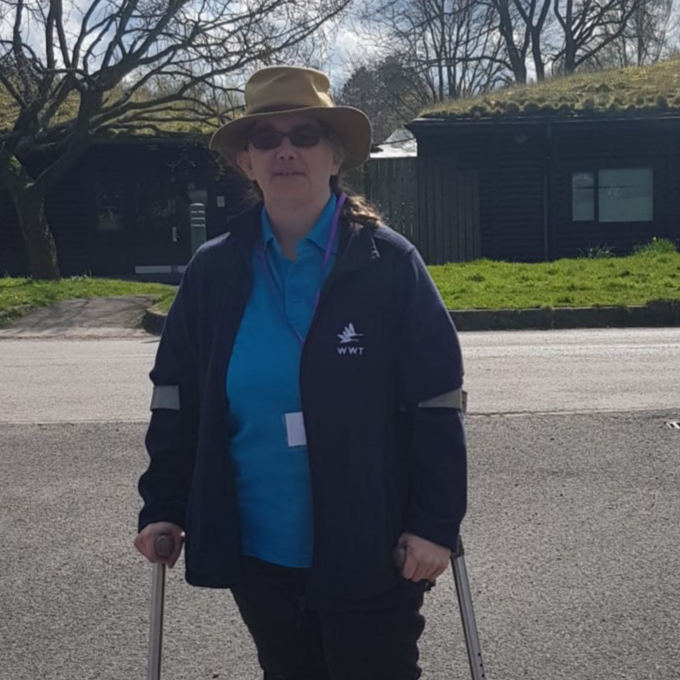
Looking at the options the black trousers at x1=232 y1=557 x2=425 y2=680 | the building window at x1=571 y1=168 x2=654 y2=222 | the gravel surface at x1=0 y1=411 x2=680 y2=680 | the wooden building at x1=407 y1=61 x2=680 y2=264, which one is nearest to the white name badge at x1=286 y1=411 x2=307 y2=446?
the black trousers at x1=232 y1=557 x2=425 y2=680

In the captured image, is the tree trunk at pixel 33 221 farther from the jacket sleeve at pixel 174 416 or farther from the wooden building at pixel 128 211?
the jacket sleeve at pixel 174 416

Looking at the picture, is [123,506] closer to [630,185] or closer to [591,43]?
[630,185]

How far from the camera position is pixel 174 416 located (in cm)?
247

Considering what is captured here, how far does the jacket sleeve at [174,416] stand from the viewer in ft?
8.11

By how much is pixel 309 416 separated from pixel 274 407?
0.32 feet

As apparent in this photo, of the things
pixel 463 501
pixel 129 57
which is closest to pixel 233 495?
pixel 463 501

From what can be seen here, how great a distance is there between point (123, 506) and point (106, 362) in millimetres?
5846

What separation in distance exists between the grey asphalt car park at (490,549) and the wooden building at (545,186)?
50.2 ft

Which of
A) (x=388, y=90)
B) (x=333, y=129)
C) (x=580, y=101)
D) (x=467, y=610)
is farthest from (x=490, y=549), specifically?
(x=388, y=90)

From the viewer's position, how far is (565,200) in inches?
939

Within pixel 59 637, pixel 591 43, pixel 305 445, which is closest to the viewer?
pixel 305 445

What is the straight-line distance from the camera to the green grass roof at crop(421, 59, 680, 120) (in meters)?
23.7

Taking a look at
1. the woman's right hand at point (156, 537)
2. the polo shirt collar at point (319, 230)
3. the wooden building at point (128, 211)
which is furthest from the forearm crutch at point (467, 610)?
the wooden building at point (128, 211)

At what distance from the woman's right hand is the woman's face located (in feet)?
2.55
